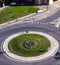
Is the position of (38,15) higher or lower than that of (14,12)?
lower

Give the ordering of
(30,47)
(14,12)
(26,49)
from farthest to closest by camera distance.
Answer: (14,12)
(30,47)
(26,49)

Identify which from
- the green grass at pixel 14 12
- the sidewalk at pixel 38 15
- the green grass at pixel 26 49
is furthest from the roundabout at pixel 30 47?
the green grass at pixel 14 12

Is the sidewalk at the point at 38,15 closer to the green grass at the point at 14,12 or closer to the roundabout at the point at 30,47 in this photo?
the green grass at the point at 14,12

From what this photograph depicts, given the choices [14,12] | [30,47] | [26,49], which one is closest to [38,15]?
[14,12]

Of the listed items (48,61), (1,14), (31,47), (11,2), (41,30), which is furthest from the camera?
(11,2)

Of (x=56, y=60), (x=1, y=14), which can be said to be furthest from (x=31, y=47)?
(x=1, y=14)

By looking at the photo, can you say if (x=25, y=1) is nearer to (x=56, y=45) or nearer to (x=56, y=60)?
(x=56, y=45)

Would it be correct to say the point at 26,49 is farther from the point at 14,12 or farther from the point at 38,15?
the point at 14,12

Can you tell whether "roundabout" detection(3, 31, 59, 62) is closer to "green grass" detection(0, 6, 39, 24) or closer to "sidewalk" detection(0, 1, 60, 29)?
"sidewalk" detection(0, 1, 60, 29)
